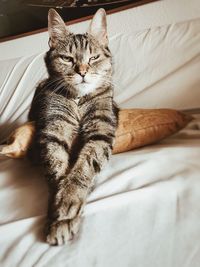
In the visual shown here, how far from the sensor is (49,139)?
0.93m

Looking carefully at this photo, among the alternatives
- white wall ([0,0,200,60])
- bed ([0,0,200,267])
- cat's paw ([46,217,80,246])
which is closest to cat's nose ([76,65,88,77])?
bed ([0,0,200,267])

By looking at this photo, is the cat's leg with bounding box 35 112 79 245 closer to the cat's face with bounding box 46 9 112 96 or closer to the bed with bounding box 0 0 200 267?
the bed with bounding box 0 0 200 267

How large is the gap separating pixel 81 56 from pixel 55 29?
0.52ft

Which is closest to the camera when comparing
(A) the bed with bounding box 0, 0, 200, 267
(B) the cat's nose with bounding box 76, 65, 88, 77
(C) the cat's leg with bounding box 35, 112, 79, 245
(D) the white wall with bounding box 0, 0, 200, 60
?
(A) the bed with bounding box 0, 0, 200, 267

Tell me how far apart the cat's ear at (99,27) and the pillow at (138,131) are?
35cm

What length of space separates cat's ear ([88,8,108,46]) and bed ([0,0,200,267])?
268 mm

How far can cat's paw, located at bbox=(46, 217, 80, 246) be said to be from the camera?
579mm

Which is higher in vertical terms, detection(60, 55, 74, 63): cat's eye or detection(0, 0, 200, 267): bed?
detection(60, 55, 74, 63): cat's eye

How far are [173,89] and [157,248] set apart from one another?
81 cm

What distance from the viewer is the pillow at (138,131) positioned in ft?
2.91

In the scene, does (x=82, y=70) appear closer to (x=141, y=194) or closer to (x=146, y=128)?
(x=146, y=128)

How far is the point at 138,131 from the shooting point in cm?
88

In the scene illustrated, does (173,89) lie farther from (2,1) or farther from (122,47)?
(2,1)

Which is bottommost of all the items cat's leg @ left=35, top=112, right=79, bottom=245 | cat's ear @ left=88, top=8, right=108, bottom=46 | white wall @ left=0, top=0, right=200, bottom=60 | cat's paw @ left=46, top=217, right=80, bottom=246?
cat's leg @ left=35, top=112, right=79, bottom=245
